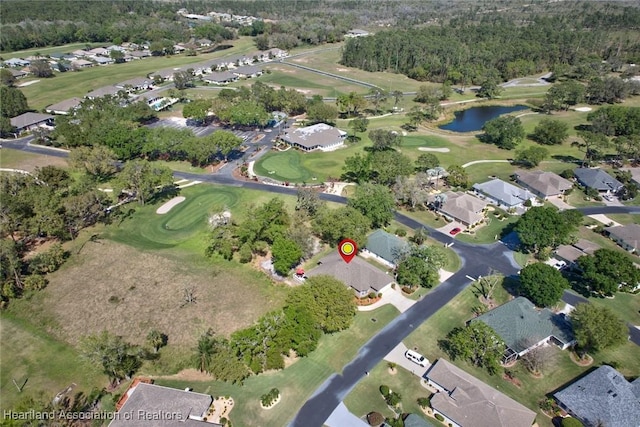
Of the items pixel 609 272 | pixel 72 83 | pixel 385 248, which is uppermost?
pixel 609 272

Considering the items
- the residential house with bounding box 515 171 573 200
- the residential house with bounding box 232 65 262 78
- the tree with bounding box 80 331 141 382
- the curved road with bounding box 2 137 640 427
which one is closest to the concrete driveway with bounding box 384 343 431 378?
the curved road with bounding box 2 137 640 427

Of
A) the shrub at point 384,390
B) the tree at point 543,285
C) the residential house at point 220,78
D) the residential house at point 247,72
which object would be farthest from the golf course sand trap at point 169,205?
the residential house at point 247,72

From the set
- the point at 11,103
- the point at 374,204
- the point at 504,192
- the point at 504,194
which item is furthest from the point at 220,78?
the point at 504,194

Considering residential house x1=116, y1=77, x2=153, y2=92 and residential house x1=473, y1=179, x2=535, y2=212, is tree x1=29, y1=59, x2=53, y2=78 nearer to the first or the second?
residential house x1=116, y1=77, x2=153, y2=92

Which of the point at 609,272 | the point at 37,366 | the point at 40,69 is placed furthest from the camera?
the point at 40,69

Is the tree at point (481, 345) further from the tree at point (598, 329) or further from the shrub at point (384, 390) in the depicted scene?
the shrub at point (384, 390)

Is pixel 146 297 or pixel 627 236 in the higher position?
pixel 627 236

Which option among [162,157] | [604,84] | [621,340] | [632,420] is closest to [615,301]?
[621,340]

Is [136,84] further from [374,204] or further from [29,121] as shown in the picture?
[374,204]
